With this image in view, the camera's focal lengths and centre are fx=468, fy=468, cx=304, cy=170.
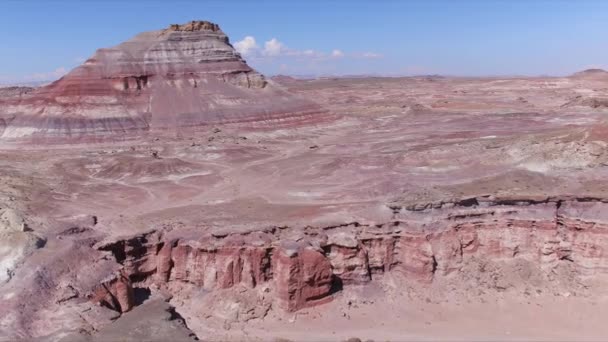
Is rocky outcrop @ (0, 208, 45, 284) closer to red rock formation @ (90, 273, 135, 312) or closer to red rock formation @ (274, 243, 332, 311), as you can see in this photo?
red rock formation @ (90, 273, 135, 312)

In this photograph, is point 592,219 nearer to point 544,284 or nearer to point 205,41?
point 544,284

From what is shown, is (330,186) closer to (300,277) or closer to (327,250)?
(327,250)

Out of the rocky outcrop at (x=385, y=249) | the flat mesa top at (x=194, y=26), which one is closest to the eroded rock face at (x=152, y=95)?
the flat mesa top at (x=194, y=26)

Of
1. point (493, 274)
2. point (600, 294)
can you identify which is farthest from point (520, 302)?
point (600, 294)

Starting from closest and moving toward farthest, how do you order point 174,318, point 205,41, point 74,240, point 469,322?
point 174,318 → point 469,322 → point 74,240 → point 205,41

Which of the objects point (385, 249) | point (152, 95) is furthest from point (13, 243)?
point (152, 95)
